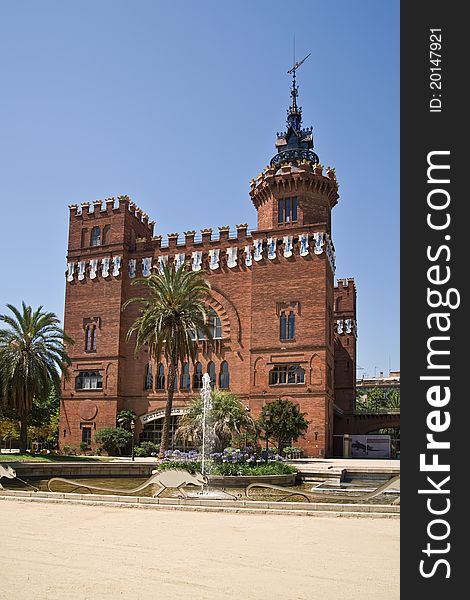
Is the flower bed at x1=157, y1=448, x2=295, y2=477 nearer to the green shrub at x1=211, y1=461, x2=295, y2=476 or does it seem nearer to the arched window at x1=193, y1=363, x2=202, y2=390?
the green shrub at x1=211, y1=461, x2=295, y2=476

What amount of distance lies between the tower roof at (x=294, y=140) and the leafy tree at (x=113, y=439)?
73.9 ft

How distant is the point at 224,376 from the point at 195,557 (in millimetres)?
35534

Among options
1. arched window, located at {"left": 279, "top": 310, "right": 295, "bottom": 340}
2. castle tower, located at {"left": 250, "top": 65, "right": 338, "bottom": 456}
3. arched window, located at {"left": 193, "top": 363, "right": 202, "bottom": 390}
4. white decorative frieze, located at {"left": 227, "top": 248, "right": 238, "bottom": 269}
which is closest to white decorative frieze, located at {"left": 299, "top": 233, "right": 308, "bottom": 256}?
castle tower, located at {"left": 250, "top": 65, "right": 338, "bottom": 456}

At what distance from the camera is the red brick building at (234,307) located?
42.5 metres

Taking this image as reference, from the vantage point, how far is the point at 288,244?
4378cm

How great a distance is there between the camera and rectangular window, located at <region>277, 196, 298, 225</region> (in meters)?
45.0

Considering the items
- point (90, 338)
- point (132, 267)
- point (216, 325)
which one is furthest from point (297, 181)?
point (90, 338)

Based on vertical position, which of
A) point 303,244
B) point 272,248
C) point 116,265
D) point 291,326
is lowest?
point 291,326

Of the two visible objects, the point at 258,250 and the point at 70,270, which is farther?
the point at 70,270

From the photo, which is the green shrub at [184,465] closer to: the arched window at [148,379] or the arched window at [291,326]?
the arched window at [291,326]

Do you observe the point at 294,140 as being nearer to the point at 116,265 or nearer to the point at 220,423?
the point at 116,265

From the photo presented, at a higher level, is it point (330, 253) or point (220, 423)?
point (330, 253)

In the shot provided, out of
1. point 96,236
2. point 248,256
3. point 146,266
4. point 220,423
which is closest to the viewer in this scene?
point 220,423

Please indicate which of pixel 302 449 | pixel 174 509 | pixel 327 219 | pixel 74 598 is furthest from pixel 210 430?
pixel 74 598
